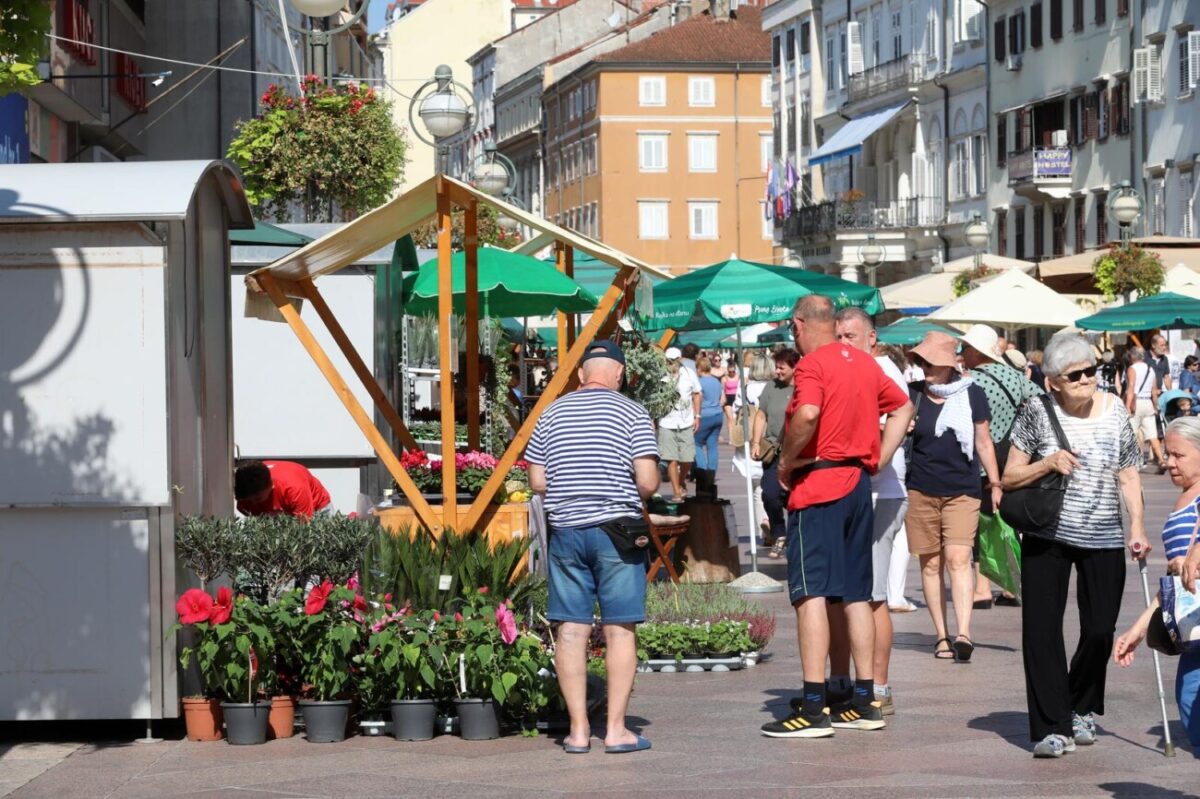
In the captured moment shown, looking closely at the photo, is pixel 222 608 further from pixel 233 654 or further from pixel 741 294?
pixel 741 294

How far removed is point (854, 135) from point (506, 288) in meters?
57.2

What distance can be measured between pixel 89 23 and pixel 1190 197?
26.8 metres

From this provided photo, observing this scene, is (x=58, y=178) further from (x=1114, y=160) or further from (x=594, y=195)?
(x=594, y=195)

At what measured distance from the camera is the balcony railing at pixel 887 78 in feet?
227

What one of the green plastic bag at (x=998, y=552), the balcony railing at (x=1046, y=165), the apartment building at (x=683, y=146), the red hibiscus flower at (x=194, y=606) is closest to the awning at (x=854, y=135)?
the balcony railing at (x=1046, y=165)

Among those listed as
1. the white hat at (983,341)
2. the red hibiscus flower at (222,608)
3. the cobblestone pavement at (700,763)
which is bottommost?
Answer: the cobblestone pavement at (700,763)

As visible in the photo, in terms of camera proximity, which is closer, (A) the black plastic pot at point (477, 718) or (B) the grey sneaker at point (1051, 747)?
(B) the grey sneaker at point (1051, 747)

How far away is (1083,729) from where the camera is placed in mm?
9695

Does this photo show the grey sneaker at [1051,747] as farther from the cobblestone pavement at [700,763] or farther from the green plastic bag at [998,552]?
the green plastic bag at [998,552]

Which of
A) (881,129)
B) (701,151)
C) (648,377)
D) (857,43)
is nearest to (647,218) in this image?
(701,151)

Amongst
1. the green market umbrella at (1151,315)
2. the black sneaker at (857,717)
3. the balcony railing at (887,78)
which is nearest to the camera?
the black sneaker at (857,717)

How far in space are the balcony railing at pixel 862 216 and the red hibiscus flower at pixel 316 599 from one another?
59.2 meters

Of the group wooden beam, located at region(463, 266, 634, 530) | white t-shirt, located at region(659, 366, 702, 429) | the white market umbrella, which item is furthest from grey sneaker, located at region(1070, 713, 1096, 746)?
white t-shirt, located at region(659, 366, 702, 429)

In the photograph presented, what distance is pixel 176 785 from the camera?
29.3 ft
